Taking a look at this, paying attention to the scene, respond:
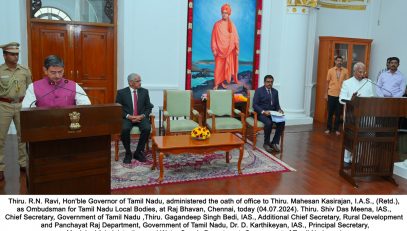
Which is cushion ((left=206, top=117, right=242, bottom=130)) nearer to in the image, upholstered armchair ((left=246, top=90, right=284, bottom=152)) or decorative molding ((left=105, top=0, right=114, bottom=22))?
upholstered armchair ((left=246, top=90, right=284, bottom=152))

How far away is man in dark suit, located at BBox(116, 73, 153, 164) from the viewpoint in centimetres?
532

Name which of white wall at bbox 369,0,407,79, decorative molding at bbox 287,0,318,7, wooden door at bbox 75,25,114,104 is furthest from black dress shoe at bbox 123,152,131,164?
white wall at bbox 369,0,407,79

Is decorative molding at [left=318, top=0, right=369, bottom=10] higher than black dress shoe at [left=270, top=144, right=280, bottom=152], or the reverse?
decorative molding at [left=318, top=0, right=369, bottom=10]

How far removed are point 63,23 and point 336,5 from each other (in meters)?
6.42

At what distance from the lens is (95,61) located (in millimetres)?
6996

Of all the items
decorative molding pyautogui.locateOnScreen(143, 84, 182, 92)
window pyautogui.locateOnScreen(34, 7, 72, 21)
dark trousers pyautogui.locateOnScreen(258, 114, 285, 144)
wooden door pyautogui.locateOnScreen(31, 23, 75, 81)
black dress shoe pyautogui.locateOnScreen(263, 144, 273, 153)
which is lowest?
black dress shoe pyautogui.locateOnScreen(263, 144, 273, 153)

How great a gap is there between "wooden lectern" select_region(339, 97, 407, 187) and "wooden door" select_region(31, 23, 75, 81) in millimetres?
4857

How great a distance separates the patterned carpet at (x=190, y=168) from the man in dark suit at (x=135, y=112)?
0.19m

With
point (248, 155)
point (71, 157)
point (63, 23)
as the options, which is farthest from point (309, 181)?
point (63, 23)

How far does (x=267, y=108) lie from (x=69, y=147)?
14.0 feet

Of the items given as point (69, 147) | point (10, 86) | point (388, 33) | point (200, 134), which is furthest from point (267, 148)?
point (388, 33)

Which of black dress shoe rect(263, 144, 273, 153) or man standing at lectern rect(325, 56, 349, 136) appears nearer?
black dress shoe rect(263, 144, 273, 153)

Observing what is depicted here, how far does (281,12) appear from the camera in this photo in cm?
824

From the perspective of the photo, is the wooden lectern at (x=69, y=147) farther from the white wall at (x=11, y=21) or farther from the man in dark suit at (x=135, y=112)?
the white wall at (x=11, y=21)
